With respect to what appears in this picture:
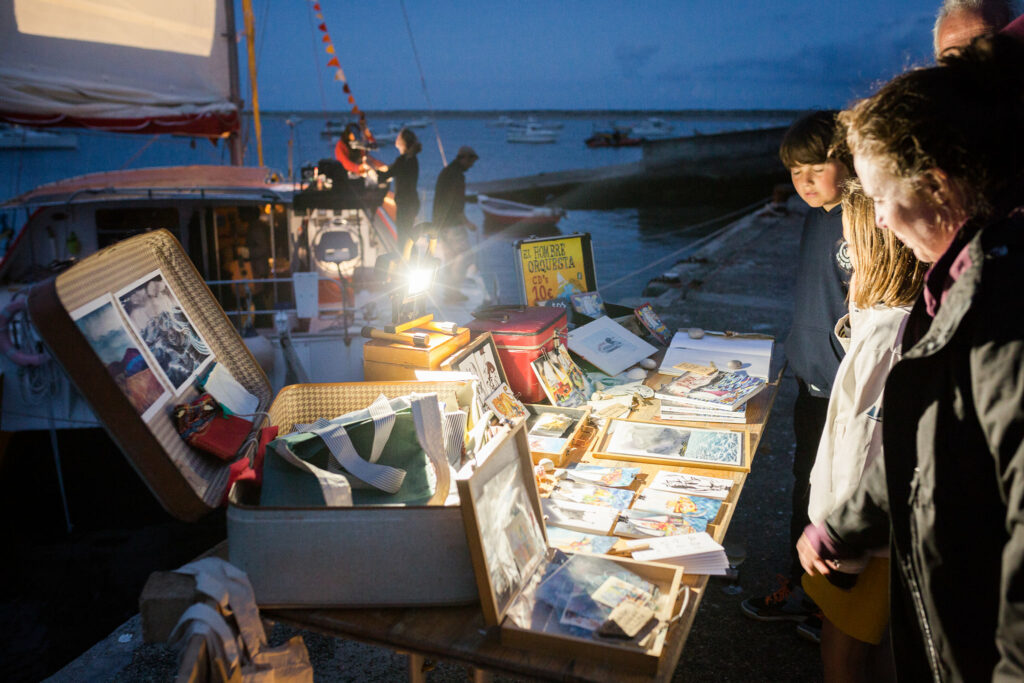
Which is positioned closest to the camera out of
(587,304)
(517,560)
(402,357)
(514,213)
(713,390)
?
(517,560)

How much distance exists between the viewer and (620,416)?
2889mm

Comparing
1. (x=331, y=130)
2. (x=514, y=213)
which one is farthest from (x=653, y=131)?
(x=514, y=213)

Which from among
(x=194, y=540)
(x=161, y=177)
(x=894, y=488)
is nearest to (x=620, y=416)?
(x=894, y=488)

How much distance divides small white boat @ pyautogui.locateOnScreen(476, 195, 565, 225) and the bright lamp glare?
2034 cm

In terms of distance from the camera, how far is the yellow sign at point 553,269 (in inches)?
151

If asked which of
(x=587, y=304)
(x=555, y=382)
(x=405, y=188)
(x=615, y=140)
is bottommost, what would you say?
(x=555, y=382)

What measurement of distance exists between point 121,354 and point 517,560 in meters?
1.08

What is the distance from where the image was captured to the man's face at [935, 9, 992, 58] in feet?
9.27

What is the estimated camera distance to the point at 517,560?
1.69m

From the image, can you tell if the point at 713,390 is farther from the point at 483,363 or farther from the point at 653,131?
the point at 653,131

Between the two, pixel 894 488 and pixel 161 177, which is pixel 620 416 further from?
pixel 161 177

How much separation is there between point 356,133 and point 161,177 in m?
2.38

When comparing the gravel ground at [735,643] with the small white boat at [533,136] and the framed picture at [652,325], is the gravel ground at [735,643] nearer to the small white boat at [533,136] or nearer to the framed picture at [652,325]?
the framed picture at [652,325]

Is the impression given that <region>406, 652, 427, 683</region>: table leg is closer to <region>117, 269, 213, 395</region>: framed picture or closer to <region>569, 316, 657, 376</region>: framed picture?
<region>117, 269, 213, 395</region>: framed picture
